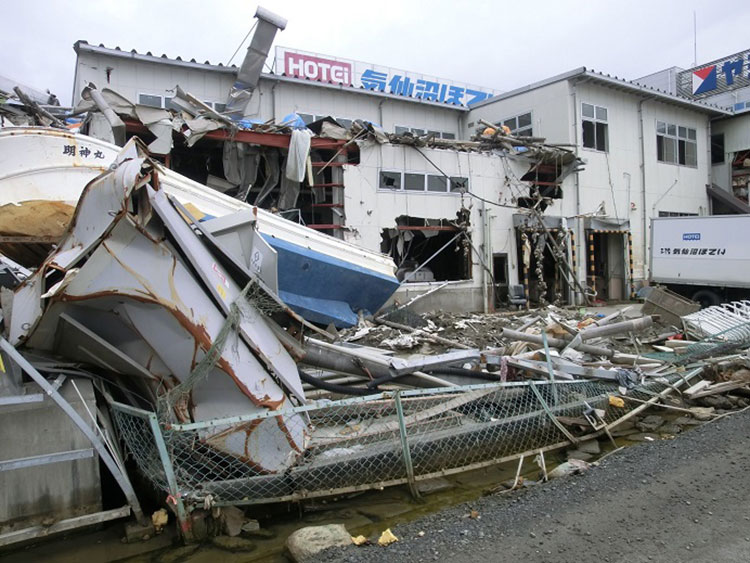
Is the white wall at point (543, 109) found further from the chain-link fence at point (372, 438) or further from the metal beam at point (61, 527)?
the metal beam at point (61, 527)

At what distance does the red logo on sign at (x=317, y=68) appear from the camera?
16.4 meters

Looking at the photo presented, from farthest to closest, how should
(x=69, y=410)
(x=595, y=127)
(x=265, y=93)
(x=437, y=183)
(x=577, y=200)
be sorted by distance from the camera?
(x=595, y=127) < (x=577, y=200) < (x=265, y=93) < (x=437, y=183) < (x=69, y=410)

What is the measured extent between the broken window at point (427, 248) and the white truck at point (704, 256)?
5.87 m

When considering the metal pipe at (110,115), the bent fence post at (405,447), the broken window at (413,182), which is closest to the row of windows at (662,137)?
the broken window at (413,182)

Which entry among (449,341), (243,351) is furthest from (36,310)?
(449,341)

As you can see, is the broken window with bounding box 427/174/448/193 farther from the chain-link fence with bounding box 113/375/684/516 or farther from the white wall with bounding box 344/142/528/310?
the chain-link fence with bounding box 113/375/684/516

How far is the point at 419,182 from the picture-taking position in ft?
44.1

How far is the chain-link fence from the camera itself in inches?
148

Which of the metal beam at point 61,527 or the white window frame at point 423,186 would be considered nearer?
the metal beam at point 61,527

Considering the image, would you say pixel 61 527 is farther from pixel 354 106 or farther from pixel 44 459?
pixel 354 106

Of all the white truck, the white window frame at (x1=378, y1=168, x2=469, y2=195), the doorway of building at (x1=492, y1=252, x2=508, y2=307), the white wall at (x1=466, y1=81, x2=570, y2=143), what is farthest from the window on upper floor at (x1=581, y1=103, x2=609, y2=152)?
the white window frame at (x1=378, y1=168, x2=469, y2=195)

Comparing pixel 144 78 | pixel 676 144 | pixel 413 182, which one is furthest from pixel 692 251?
pixel 144 78

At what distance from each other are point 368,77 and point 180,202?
13873mm

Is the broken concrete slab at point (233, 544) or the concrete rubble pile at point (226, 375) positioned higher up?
the concrete rubble pile at point (226, 375)
